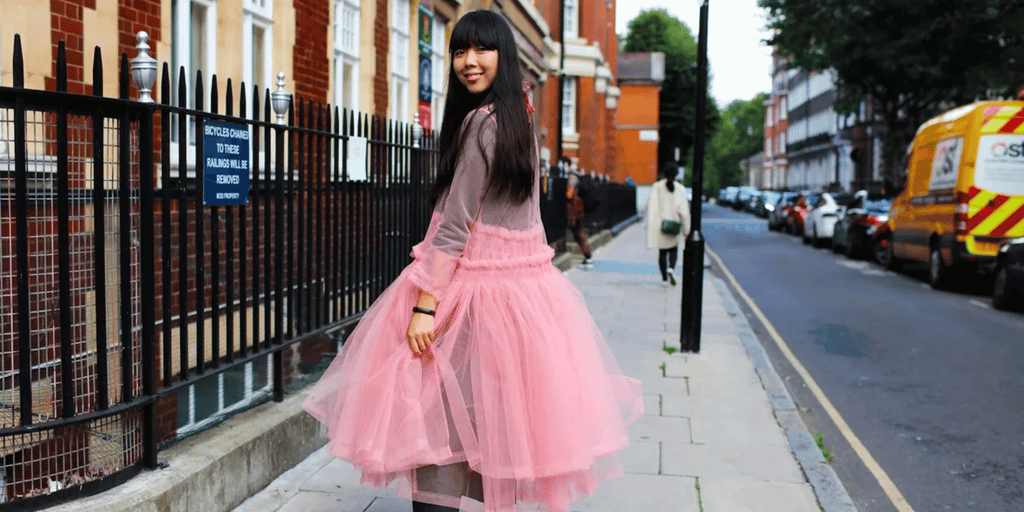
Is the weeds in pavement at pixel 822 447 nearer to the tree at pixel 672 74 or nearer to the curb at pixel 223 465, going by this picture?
the curb at pixel 223 465

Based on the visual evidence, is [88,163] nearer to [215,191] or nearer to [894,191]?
[215,191]

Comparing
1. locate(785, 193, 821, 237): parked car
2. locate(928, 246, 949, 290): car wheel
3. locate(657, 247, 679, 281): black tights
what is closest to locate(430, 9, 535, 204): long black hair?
locate(657, 247, 679, 281): black tights

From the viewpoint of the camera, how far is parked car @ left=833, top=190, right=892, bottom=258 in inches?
846

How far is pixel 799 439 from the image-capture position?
5953 millimetres

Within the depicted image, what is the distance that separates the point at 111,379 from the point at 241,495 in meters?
0.91

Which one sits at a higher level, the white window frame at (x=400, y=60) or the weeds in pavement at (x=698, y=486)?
the white window frame at (x=400, y=60)

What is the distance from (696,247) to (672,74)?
69.7m

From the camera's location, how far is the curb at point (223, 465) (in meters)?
3.54

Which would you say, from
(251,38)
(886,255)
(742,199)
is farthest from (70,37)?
(742,199)

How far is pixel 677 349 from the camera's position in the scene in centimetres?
914

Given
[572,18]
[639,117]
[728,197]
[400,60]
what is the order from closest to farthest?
[400,60]
[572,18]
[639,117]
[728,197]

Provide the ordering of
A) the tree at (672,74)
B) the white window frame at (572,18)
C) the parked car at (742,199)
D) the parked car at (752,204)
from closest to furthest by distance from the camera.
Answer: the white window frame at (572,18), the parked car at (752,204), the parked car at (742,199), the tree at (672,74)

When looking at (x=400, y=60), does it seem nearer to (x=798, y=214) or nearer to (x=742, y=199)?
(x=798, y=214)

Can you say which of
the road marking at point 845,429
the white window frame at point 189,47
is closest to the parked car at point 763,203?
the road marking at point 845,429
